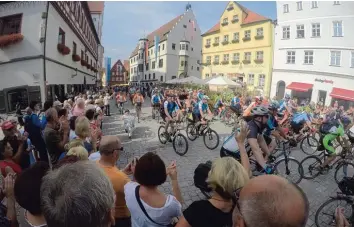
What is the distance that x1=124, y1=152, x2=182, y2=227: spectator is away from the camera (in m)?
2.02

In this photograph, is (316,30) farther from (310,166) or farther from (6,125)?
(6,125)

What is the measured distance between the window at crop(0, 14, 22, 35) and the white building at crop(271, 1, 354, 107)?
1060 inches

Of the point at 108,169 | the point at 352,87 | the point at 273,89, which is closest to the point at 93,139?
the point at 108,169

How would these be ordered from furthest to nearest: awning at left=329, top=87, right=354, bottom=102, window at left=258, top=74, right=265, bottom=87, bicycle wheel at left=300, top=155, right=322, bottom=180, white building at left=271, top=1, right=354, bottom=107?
window at left=258, top=74, right=265, bottom=87 → white building at left=271, top=1, right=354, bottom=107 → awning at left=329, top=87, right=354, bottom=102 → bicycle wheel at left=300, top=155, right=322, bottom=180

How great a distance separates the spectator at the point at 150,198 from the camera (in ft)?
6.64

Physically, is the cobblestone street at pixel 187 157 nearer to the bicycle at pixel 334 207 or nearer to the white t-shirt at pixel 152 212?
the bicycle at pixel 334 207

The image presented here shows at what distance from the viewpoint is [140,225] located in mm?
2086

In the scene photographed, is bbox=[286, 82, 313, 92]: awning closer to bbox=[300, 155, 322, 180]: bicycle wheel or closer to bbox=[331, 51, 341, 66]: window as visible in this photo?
bbox=[331, 51, 341, 66]: window

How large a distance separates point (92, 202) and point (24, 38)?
12024 mm

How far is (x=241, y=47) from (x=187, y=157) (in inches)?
1143

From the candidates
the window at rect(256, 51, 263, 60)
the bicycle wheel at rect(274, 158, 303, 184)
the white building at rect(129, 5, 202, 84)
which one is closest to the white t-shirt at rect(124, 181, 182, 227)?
the bicycle wheel at rect(274, 158, 303, 184)

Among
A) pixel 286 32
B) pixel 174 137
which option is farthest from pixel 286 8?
pixel 174 137

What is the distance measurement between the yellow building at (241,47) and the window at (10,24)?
26.7m

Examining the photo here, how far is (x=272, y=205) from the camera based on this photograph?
1.06 metres
